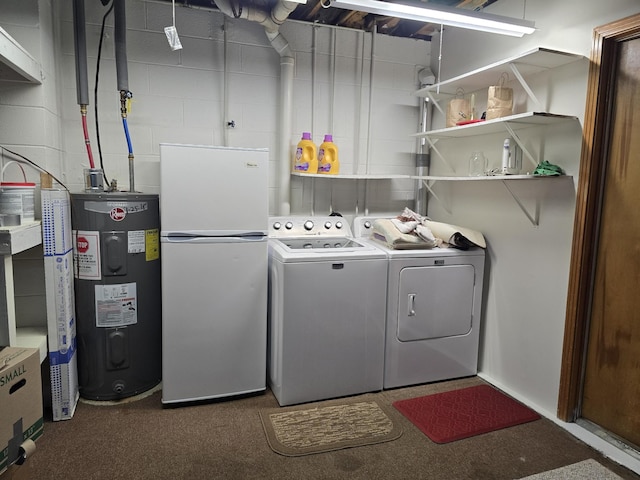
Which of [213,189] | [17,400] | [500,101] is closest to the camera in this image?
[17,400]

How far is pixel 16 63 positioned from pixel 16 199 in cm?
63

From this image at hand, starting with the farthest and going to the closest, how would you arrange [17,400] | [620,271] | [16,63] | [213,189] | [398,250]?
[398,250], [213,189], [620,271], [16,63], [17,400]

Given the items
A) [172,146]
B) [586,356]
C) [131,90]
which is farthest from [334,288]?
[131,90]

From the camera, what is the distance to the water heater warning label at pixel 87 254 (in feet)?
7.80

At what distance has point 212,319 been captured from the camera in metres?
2.49

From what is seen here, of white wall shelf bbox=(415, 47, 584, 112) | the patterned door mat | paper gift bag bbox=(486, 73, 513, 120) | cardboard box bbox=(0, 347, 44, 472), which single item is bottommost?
the patterned door mat

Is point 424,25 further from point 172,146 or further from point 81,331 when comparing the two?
point 81,331

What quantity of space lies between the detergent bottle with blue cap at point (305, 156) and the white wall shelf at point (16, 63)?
1.59 meters

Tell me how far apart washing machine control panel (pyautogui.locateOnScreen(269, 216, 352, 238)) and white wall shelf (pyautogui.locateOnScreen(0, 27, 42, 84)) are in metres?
1.56

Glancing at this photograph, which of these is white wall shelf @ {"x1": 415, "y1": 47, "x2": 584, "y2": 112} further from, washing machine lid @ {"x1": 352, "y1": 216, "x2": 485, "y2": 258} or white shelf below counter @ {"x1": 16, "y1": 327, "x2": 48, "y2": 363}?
white shelf below counter @ {"x1": 16, "y1": 327, "x2": 48, "y2": 363}

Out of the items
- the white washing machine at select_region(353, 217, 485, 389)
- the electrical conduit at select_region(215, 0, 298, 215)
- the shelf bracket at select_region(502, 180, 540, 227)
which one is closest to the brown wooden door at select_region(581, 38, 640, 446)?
the shelf bracket at select_region(502, 180, 540, 227)

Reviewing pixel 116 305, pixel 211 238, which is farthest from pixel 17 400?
pixel 211 238

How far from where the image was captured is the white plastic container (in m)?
2.01

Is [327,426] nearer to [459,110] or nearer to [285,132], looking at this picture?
[285,132]
